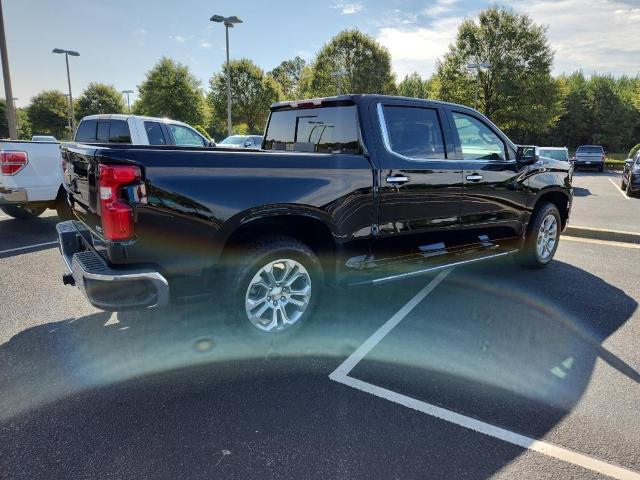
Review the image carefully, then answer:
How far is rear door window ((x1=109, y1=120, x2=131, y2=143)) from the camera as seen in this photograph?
8680mm

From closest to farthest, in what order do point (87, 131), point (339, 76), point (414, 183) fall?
point (414, 183) < point (87, 131) < point (339, 76)

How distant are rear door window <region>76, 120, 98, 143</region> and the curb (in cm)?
924

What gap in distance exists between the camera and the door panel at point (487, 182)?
4590 millimetres

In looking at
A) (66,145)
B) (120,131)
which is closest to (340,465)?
(66,145)

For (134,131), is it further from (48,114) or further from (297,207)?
(48,114)

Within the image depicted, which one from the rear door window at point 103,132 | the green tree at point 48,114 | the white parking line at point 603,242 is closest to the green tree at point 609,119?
the white parking line at point 603,242

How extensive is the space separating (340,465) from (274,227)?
1800 millimetres

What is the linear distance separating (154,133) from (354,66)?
39.9m

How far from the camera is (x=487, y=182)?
4766 millimetres

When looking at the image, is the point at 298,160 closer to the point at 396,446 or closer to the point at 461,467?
the point at 396,446

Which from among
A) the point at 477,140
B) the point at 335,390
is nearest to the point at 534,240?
the point at 477,140

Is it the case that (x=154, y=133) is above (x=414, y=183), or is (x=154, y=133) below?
above

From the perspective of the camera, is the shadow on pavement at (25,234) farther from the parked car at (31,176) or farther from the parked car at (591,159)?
the parked car at (591,159)

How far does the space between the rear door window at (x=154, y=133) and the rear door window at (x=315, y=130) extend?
4.67 metres
